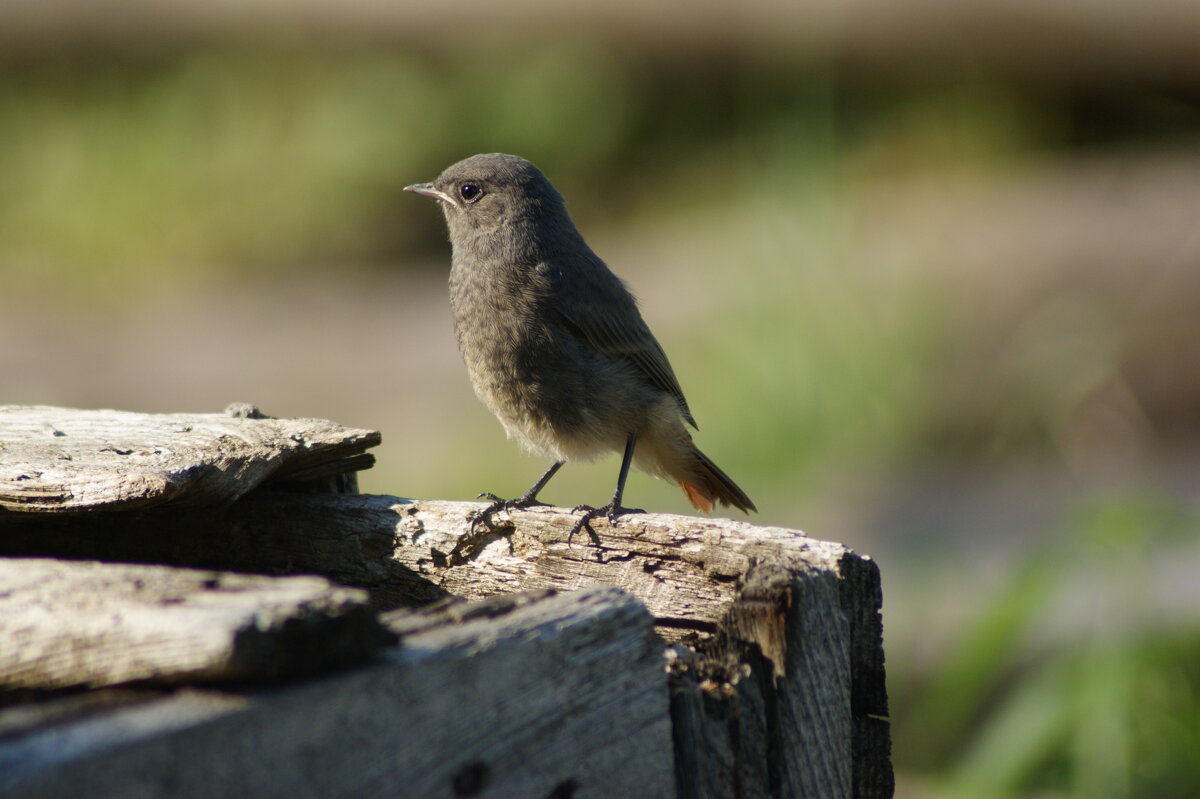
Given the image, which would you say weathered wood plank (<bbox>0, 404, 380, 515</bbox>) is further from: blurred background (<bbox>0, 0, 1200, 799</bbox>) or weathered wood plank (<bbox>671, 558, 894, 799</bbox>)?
blurred background (<bbox>0, 0, 1200, 799</bbox>)

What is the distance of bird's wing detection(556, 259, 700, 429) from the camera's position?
4.28 metres

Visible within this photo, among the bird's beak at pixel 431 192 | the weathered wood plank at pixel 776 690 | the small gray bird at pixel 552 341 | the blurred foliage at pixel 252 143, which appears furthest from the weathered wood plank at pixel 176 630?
the blurred foliage at pixel 252 143

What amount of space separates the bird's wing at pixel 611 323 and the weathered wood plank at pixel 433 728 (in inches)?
91.1

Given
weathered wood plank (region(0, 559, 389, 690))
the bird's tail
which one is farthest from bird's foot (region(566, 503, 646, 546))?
the bird's tail

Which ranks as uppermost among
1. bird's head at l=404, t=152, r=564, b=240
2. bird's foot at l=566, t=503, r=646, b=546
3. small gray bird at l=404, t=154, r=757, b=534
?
bird's head at l=404, t=152, r=564, b=240

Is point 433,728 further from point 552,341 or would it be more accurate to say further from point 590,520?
point 552,341

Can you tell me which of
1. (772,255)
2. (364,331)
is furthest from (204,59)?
(772,255)

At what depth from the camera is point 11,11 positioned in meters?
12.1

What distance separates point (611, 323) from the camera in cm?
436

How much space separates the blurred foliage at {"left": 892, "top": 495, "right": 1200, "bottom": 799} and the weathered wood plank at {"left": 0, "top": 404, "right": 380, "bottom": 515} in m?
2.01

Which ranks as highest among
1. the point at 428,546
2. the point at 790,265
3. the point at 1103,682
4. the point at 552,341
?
the point at 790,265

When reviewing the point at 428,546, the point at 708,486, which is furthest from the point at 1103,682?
the point at 428,546

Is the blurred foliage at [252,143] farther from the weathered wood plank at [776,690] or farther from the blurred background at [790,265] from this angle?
the weathered wood plank at [776,690]

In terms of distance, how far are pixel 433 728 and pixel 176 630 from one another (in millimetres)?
377
